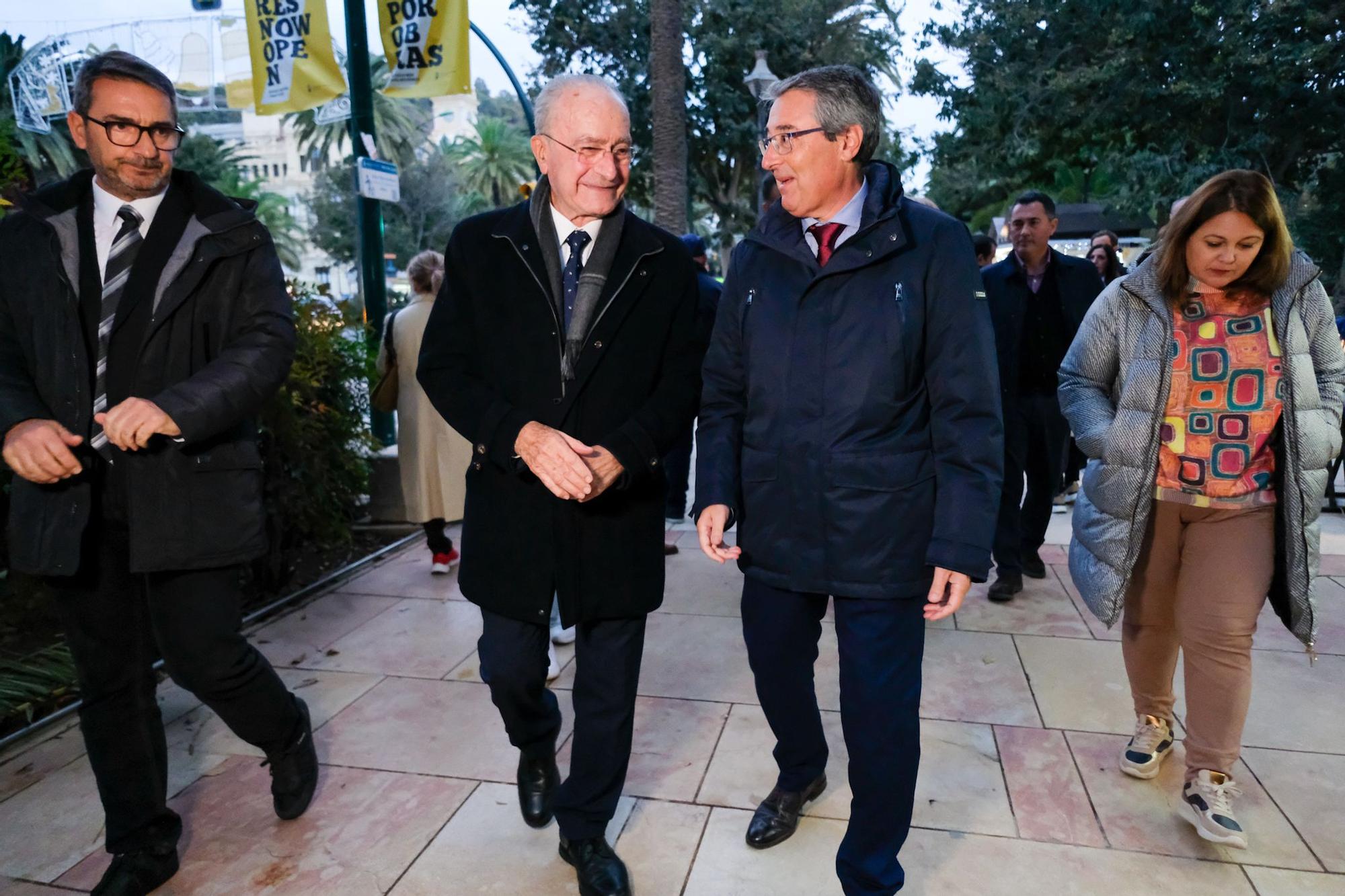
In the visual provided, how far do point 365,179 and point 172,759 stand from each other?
4.78 meters

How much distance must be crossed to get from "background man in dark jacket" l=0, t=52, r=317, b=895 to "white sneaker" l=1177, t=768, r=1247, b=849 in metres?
2.73

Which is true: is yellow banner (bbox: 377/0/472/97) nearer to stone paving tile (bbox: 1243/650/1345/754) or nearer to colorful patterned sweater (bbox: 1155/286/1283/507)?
colorful patterned sweater (bbox: 1155/286/1283/507)

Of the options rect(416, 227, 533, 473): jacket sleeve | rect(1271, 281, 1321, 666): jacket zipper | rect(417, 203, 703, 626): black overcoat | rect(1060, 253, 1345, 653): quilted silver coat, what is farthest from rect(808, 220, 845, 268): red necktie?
rect(1271, 281, 1321, 666): jacket zipper

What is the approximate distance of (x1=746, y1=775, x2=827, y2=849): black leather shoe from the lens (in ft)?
9.28

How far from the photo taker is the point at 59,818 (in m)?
3.09

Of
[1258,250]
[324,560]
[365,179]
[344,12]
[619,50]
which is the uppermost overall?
[619,50]

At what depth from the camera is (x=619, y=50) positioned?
2239 cm

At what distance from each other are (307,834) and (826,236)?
2.31 meters

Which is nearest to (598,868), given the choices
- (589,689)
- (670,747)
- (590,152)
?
(589,689)

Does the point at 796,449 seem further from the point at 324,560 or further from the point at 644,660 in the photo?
the point at 324,560

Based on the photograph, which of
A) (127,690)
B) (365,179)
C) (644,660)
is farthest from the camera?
(365,179)

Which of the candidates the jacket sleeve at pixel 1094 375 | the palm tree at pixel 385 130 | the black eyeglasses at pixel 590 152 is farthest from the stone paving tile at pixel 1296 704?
the palm tree at pixel 385 130

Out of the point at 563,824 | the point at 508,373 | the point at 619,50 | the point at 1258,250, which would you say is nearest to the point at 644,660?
the point at 563,824

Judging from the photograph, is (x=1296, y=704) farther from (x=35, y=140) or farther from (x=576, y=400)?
(x=35, y=140)
